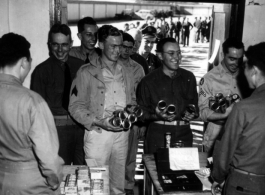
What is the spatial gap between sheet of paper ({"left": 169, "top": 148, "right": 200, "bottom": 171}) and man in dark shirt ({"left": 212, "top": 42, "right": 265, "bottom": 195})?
17.2 inches

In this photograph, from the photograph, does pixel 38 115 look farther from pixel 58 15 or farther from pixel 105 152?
pixel 58 15

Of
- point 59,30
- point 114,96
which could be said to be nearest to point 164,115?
point 114,96

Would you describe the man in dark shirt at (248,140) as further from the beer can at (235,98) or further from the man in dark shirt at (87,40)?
the man in dark shirt at (87,40)

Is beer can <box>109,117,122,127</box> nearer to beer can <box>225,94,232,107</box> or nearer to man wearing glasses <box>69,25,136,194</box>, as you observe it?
man wearing glasses <box>69,25,136,194</box>

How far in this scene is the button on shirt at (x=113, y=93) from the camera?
3264mm

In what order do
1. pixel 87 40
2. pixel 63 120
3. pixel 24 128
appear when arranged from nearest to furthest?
1. pixel 24 128
2. pixel 63 120
3. pixel 87 40

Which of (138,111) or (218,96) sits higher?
(218,96)

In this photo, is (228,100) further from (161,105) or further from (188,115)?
(161,105)

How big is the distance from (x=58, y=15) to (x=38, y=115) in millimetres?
2274

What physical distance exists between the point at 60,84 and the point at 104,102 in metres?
0.62

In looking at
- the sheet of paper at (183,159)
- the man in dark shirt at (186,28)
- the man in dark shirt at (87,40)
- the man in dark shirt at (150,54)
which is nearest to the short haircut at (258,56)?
the sheet of paper at (183,159)

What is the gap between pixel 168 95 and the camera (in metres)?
→ 3.43

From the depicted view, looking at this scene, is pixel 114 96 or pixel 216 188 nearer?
pixel 216 188

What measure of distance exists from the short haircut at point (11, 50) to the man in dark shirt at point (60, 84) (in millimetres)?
1394
